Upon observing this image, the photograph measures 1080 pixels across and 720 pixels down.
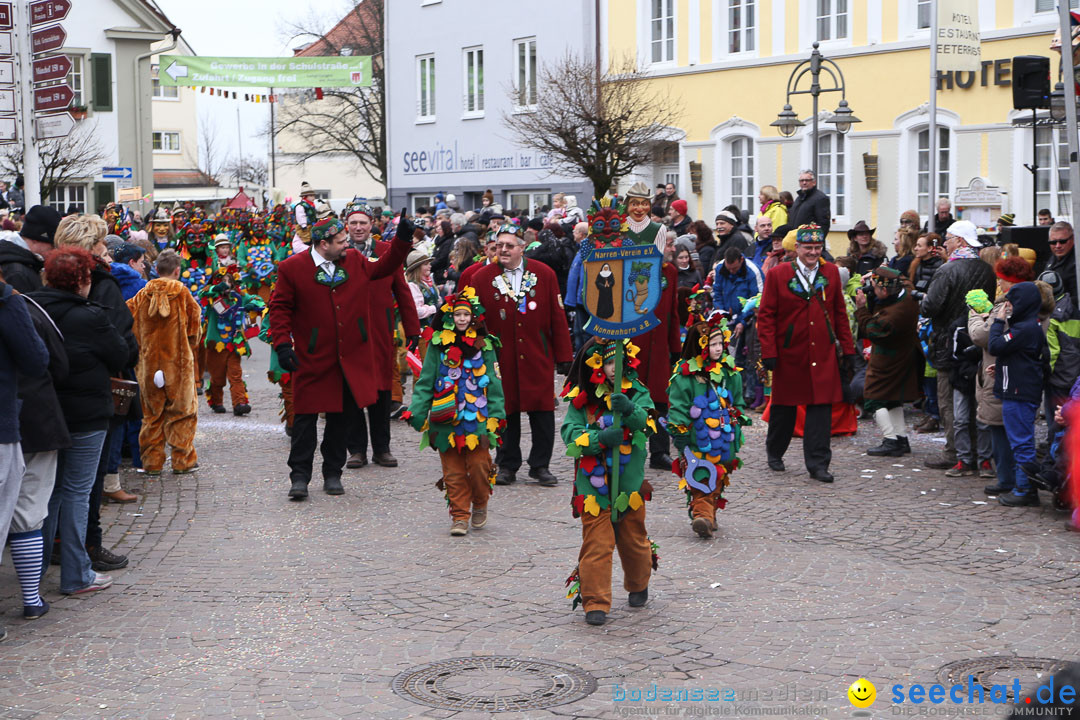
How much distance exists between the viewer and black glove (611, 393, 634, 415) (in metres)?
6.74

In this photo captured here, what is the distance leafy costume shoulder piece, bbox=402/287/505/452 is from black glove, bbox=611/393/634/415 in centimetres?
218

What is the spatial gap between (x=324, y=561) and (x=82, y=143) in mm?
34152

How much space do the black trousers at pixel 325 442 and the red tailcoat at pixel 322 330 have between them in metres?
0.11

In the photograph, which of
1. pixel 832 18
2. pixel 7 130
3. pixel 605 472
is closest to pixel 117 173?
pixel 7 130

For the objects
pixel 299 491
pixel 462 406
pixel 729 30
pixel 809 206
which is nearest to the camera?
pixel 462 406

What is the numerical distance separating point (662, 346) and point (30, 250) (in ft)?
15.9

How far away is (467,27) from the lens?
1443 inches

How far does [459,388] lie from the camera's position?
8.99 metres

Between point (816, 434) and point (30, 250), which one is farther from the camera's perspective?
point (816, 434)

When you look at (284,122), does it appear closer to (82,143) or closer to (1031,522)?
(82,143)

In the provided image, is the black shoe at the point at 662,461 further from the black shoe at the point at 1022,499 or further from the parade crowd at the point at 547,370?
the black shoe at the point at 1022,499

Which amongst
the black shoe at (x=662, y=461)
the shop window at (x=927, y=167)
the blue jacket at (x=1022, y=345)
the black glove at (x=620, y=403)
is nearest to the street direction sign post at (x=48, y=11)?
the black shoe at (x=662, y=461)

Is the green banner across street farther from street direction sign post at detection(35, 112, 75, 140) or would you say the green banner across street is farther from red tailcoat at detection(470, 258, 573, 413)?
red tailcoat at detection(470, 258, 573, 413)

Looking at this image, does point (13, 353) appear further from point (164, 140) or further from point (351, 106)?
point (164, 140)
